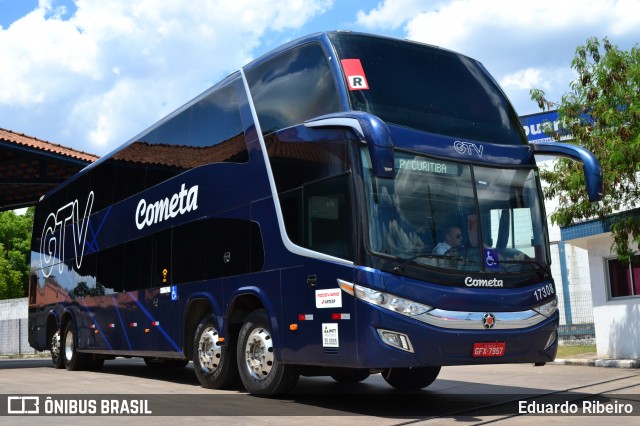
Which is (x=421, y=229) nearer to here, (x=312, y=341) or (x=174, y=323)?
(x=312, y=341)

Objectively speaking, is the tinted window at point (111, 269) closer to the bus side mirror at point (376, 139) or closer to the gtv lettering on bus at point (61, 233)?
the gtv lettering on bus at point (61, 233)

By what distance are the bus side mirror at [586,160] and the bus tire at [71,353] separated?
11296 mm

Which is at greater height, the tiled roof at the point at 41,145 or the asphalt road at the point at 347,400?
the tiled roof at the point at 41,145

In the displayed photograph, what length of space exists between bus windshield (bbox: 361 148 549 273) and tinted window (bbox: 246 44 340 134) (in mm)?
1236

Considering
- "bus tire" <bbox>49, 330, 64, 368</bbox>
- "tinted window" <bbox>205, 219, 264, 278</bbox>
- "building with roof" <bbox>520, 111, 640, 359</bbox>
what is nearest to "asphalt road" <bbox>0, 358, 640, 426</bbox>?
"tinted window" <bbox>205, 219, 264, 278</bbox>

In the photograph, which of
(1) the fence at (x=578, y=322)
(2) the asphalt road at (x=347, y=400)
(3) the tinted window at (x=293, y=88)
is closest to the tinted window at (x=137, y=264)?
(2) the asphalt road at (x=347, y=400)

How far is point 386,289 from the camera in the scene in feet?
27.2

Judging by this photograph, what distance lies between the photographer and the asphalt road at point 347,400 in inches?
336

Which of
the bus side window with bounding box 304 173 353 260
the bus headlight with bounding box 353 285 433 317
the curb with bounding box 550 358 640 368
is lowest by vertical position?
the curb with bounding box 550 358 640 368

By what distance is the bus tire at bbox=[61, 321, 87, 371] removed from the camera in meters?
17.5

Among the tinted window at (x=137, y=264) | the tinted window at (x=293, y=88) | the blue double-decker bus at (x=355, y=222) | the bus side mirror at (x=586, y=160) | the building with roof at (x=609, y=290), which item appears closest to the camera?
the blue double-decker bus at (x=355, y=222)

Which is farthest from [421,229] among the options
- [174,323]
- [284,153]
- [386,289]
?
[174,323]

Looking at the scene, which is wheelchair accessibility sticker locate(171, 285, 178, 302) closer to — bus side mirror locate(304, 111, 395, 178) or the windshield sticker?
the windshield sticker

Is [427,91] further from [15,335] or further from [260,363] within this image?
[15,335]
